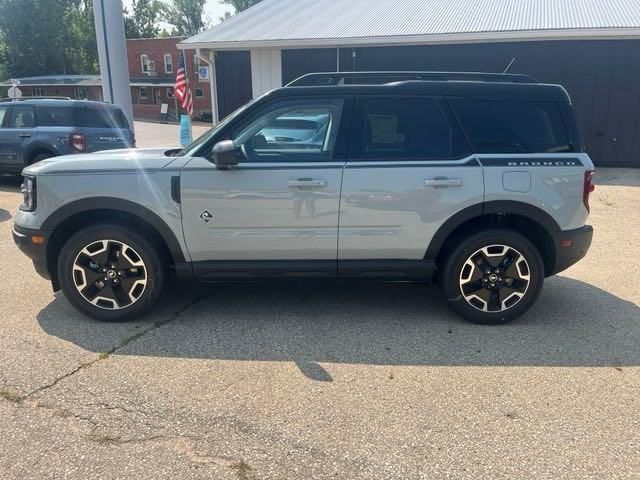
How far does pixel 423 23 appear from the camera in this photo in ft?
45.4

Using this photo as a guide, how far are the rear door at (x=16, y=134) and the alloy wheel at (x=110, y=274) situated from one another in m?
7.63

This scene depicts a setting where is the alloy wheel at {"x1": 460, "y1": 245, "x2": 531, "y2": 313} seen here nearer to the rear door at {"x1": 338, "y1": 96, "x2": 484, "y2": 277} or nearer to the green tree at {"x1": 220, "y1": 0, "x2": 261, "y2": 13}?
the rear door at {"x1": 338, "y1": 96, "x2": 484, "y2": 277}

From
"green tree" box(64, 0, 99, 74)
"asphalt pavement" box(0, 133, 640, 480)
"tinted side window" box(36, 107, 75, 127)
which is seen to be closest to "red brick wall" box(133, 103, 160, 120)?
"green tree" box(64, 0, 99, 74)

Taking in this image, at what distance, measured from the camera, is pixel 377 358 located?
3.59 meters

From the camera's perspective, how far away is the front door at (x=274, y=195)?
12.6 ft

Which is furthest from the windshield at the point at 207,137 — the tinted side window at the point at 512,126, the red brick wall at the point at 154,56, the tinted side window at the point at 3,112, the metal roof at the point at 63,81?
the metal roof at the point at 63,81

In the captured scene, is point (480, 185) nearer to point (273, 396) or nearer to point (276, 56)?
point (273, 396)

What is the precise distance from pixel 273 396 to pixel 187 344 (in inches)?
38.5

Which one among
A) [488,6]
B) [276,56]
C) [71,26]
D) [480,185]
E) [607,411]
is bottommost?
[607,411]

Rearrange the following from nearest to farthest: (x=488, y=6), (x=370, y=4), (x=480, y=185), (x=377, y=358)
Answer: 1. (x=377, y=358)
2. (x=480, y=185)
3. (x=488, y=6)
4. (x=370, y=4)

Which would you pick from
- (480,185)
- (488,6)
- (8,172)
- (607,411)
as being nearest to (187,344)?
(480,185)

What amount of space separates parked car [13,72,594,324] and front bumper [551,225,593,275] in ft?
0.04

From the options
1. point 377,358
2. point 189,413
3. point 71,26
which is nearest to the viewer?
point 189,413

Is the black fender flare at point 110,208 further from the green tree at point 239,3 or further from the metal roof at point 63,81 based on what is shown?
the green tree at point 239,3
